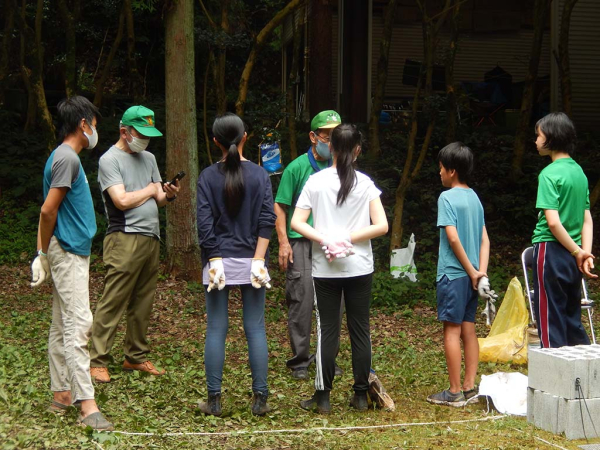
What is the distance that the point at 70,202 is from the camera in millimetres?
4898

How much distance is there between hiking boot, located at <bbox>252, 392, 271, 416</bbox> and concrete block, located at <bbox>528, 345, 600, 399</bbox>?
1827 mm

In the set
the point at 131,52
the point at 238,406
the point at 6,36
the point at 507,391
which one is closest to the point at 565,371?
the point at 507,391

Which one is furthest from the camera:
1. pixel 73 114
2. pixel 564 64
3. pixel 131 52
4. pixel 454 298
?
pixel 131 52

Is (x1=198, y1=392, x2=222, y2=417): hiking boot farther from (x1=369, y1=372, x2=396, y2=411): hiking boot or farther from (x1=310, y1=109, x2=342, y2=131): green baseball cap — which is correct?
(x1=310, y1=109, x2=342, y2=131): green baseball cap

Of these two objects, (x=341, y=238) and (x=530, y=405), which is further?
(x=341, y=238)

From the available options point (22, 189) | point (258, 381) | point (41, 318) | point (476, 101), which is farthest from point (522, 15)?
point (258, 381)

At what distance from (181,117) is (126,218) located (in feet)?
13.0

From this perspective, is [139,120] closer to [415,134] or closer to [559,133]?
[559,133]

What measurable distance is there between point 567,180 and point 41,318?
605 centimetres

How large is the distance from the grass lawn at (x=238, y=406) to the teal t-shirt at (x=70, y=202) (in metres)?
1.15

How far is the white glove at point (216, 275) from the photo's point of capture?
510 centimetres

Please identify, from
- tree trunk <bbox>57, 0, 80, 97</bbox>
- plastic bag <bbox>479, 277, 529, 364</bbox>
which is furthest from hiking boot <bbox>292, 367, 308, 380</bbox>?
tree trunk <bbox>57, 0, 80, 97</bbox>

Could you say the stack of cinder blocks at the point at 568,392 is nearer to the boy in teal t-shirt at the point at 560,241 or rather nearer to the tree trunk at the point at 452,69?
the boy in teal t-shirt at the point at 560,241

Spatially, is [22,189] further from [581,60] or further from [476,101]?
[581,60]
